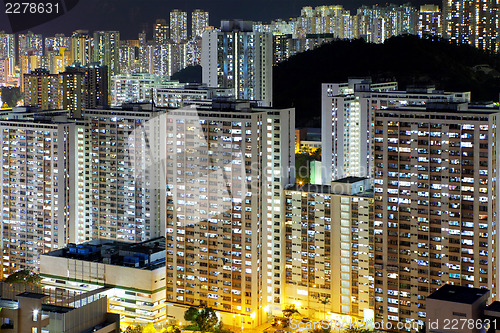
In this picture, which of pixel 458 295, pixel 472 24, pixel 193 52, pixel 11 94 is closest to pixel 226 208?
pixel 458 295

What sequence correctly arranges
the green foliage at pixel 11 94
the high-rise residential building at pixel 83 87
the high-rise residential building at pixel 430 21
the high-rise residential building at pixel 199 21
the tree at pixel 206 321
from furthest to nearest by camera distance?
the high-rise residential building at pixel 430 21
the green foliage at pixel 11 94
the high-rise residential building at pixel 83 87
the high-rise residential building at pixel 199 21
the tree at pixel 206 321

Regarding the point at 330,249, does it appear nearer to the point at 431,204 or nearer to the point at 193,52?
the point at 431,204

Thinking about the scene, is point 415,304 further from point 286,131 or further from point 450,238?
point 286,131

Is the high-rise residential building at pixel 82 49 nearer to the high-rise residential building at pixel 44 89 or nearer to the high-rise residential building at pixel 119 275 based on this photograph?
the high-rise residential building at pixel 44 89

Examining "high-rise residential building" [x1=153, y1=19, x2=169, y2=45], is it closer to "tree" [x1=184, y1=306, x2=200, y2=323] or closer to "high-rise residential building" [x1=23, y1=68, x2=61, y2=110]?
"high-rise residential building" [x1=23, y1=68, x2=61, y2=110]

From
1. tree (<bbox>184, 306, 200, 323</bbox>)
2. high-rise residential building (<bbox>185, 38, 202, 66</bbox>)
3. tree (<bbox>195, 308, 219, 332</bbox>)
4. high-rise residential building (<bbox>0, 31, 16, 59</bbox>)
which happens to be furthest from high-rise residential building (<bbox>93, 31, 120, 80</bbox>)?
tree (<bbox>195, 308, 219, 332</bbox>)

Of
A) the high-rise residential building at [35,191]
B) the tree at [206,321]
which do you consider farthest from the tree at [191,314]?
the high-rise residential building at [35,191]
